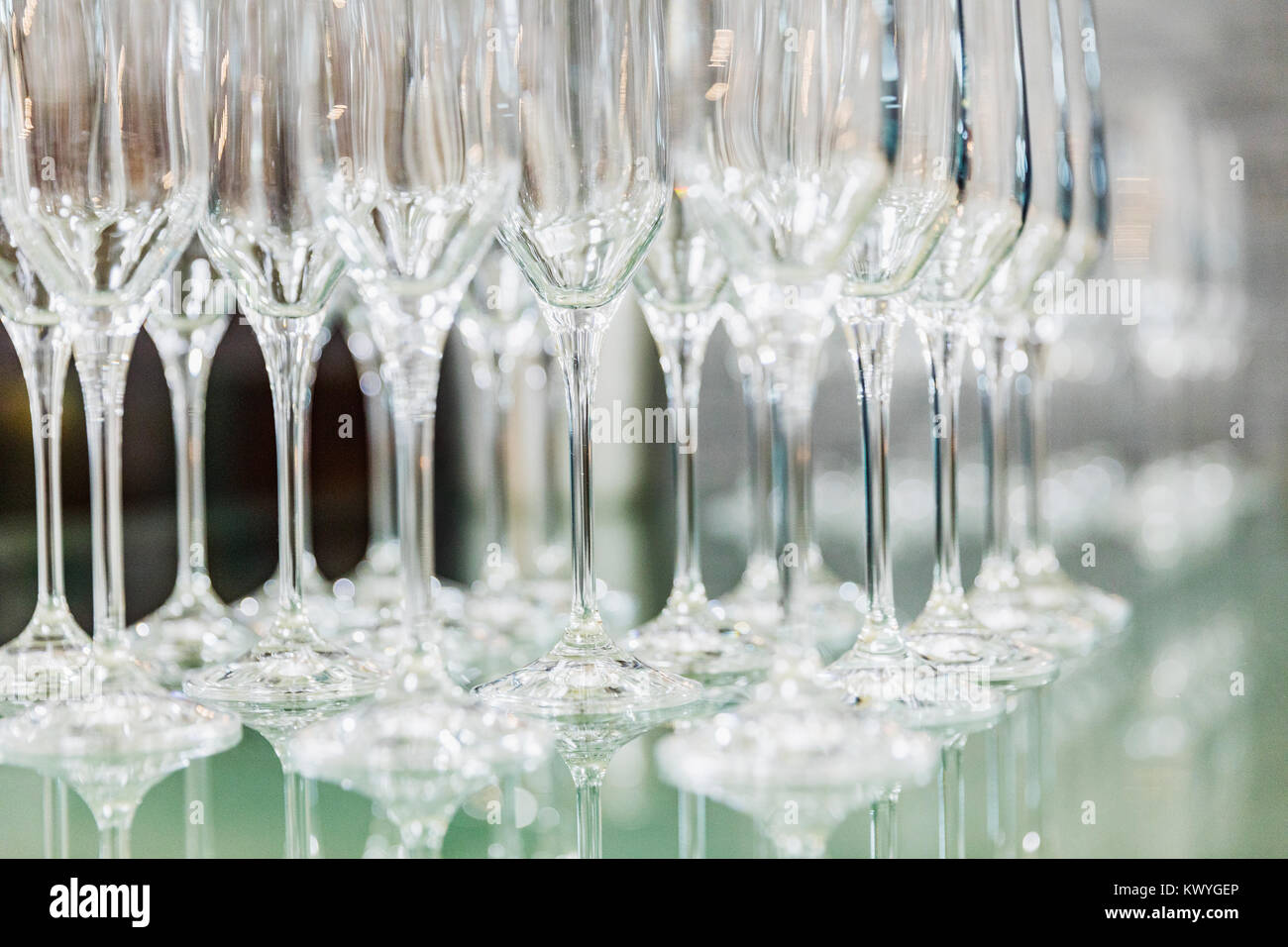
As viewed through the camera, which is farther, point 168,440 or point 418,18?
point 168,440

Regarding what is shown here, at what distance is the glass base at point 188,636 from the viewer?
0.71 metres

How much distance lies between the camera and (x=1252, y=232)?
2.00 meters

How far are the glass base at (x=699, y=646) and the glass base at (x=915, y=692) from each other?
7 cm

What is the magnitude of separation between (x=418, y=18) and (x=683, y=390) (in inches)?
12.6

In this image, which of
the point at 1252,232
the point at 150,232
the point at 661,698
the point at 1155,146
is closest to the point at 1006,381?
the point at 661,698

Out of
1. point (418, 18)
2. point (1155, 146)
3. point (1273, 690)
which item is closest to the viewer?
point (418, 18)

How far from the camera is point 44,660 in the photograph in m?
0.64

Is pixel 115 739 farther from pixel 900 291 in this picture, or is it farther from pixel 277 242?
pixel 900 291

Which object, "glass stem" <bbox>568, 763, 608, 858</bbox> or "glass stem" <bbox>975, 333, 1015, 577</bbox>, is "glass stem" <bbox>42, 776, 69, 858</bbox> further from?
"glass stem" <bbox>975, 333, 1015, 577</bbox>

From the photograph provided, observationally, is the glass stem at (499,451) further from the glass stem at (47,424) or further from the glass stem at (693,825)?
the glass stem at (693,825)

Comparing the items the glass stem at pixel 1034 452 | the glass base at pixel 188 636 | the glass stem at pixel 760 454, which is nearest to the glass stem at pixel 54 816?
the glass base at pixel 188 636
